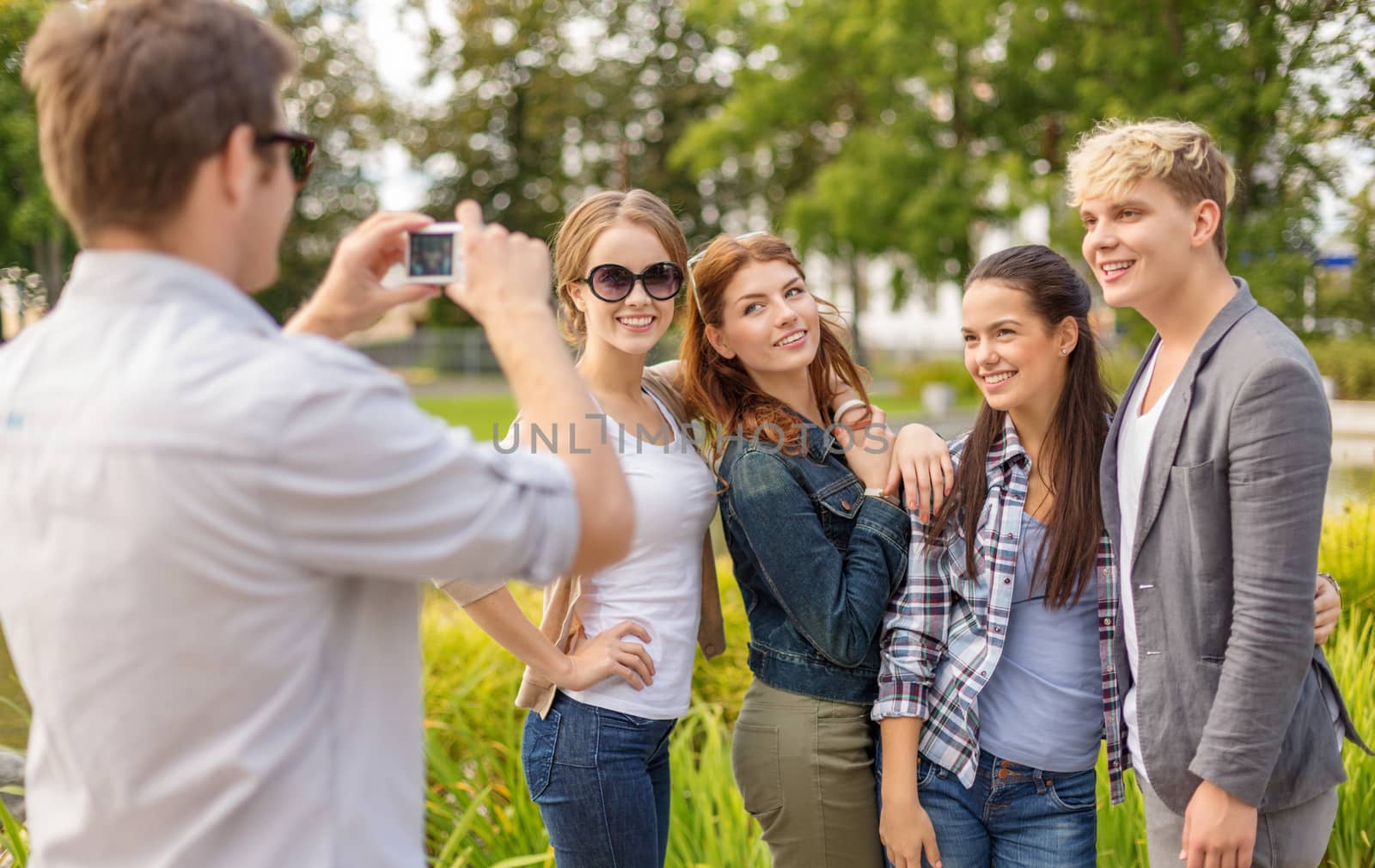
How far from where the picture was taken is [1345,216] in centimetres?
1251

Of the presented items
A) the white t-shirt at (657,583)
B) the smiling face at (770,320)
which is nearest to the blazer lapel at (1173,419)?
the smiling face at (770,320)

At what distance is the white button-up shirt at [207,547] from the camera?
117 centimetres

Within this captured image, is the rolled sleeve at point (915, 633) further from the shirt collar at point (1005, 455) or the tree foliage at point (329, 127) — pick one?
the tree foliage at point (329, 127)

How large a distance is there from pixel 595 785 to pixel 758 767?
0.36 metres

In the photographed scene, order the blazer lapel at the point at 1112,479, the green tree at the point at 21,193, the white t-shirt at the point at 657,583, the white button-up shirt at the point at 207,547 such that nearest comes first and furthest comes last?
the white button-up shirt at the point at 207,547
the blazer lapel at the point at 1112,479
the white t-shirt at the point at 657,583
the green tree at the point at 21,193

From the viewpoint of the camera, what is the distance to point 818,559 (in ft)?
7.81

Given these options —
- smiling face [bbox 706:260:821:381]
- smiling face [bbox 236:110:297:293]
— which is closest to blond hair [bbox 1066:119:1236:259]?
smiling face [bbox 706:260:821:381]

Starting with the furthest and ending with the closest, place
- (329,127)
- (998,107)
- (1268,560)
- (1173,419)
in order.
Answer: (329,127) < (998,107) < (1173,419) < (1268,560)

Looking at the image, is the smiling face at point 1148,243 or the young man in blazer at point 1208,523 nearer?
the young man in blazer at point 1208,523

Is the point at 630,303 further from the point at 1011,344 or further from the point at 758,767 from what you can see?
the point at 758,767

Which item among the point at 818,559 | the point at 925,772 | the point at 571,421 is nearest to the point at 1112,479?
the point at 818,559

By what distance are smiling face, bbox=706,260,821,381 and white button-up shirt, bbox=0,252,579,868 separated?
1.40 metres

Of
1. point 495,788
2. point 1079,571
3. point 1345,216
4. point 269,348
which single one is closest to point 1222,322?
point 1079,571

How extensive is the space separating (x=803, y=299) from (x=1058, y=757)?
1.18 m
